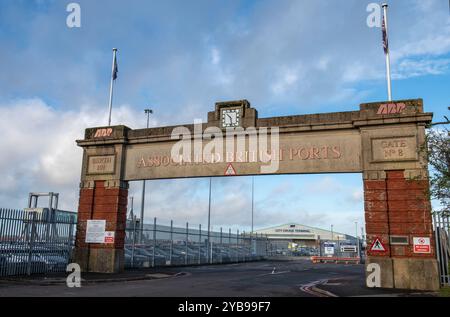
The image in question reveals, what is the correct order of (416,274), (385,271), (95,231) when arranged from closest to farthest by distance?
(416,274) < (385,271) < (95,231)

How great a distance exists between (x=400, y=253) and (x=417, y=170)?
3.27 meters

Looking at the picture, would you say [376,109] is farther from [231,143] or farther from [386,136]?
[231,143]

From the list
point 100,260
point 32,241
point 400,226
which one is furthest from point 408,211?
point 32,241

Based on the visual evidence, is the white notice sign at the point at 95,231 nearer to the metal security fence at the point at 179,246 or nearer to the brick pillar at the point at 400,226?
the metal security fence at the point at 179,246

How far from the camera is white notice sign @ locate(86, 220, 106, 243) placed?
2016cm

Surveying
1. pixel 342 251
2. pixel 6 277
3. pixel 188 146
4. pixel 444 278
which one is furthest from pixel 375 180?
pixel 342 251

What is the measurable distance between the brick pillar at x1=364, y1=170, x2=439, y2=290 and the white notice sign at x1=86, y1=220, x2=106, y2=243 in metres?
12.3

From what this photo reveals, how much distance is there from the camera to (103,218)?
66.6 feet

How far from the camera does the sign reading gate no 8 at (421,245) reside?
15.2 metres

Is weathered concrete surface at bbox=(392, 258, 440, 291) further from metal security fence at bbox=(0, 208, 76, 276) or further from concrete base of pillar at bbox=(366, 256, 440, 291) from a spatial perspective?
metal security fence at bbox=(0, 208, 76, 276)

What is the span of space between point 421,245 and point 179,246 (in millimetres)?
22731

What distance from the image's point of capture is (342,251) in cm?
6316

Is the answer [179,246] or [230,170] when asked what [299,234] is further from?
[230,170]
